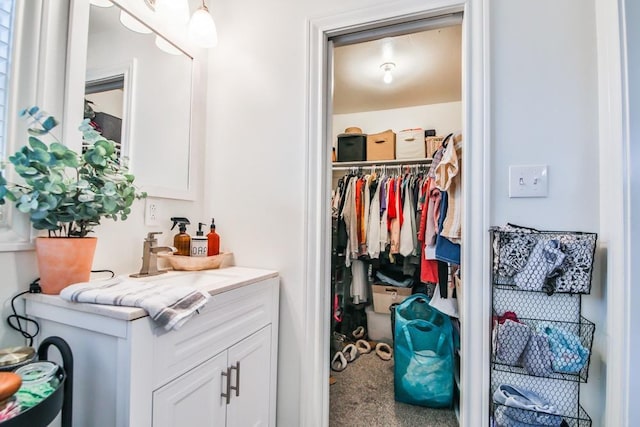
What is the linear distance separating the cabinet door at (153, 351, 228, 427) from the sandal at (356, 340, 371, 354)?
67.4 inches

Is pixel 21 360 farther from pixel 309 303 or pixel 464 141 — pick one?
pixel 464 141

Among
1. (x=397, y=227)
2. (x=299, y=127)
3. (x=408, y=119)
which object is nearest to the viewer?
(x=299, y=127)

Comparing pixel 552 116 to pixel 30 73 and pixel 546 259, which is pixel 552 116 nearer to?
pixel 546 259

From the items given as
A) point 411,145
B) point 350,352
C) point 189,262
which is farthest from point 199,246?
point 411,145

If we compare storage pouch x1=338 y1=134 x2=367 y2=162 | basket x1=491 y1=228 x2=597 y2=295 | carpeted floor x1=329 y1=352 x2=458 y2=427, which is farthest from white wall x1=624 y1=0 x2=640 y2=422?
storage pouch x1=338 y1=134 x2=367 y2=162

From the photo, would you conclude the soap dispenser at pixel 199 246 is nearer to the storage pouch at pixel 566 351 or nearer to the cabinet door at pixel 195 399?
the cabinet door at pixel 195 399

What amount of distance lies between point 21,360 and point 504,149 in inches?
61.5

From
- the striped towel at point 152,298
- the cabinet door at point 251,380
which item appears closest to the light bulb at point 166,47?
the striped towel at point 152,298

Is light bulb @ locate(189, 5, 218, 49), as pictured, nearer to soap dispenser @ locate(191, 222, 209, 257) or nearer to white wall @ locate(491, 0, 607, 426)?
soap dispenser @ locate(191, 222, 209, 257)

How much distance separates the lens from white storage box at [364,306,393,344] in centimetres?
273

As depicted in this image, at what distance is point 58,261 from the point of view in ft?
2.77

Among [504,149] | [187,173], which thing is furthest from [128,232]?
[504,149]

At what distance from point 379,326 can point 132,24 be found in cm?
276

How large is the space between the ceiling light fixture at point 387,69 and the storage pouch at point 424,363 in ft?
6.36
